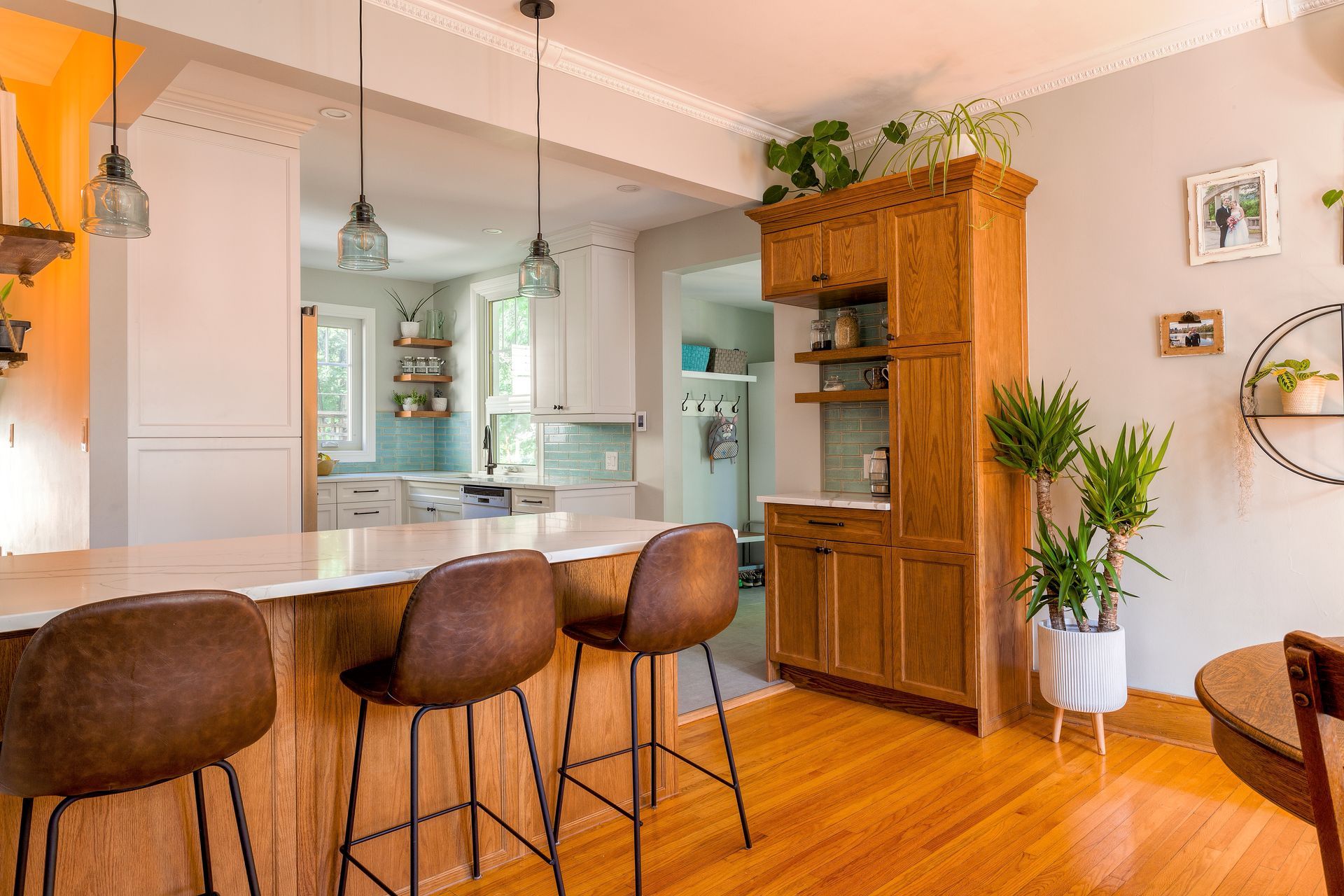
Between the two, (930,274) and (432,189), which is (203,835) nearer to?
(930,274)

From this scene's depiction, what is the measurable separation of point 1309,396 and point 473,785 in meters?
2.93

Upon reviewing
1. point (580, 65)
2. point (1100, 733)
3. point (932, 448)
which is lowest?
point (1100, 733)

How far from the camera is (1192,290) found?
3143 millimetres

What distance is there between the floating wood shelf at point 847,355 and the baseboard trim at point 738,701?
1.59 metres

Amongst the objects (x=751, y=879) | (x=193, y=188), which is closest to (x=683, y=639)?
(x=751, y=879)

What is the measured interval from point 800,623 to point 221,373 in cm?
279

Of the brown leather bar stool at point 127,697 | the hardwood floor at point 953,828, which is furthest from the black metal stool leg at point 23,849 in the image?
the hardwood floor at point 953,828

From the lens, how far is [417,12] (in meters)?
2.78

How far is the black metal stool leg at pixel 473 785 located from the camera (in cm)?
209

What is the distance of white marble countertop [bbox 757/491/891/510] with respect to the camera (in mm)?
3619

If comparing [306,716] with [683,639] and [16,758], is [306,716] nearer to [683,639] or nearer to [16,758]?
[16,758]

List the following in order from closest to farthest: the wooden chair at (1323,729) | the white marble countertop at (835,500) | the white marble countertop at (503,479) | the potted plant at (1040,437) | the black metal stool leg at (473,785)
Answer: the wooden chair at (1323,729), the black metal stool leg at (473,785), the potted plant at (1040,437), the white marble countertop at (835,500), the white marble countertop at (503,479)

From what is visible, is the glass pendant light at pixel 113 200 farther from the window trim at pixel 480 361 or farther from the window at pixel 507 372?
the window trim at pixel 480 361

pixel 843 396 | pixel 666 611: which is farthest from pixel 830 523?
pixel 666 611
